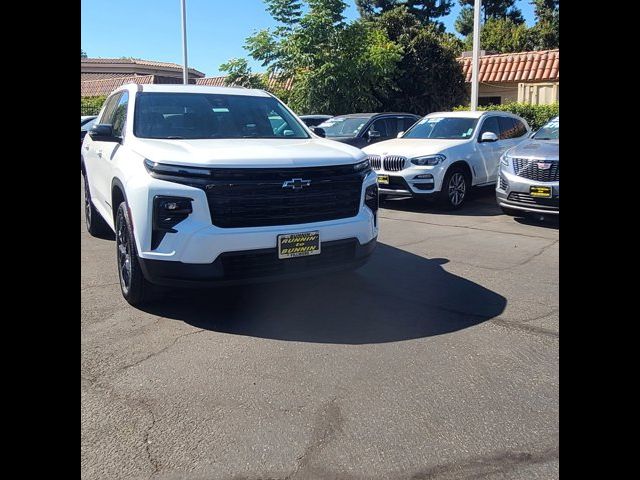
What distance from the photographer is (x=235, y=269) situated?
446 centimetres

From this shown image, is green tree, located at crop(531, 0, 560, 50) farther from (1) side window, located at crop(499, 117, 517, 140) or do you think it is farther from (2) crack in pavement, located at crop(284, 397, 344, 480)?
(2) crack in pavement, located at crop(284, 397, 344, 480)

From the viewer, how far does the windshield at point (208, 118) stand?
5.50m

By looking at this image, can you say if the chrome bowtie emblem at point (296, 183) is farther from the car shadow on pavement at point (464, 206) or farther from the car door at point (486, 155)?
the car door at point (486, 155)

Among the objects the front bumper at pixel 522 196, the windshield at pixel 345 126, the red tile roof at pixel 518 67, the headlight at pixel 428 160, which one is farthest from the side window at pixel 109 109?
the red tile roof at pixel 518 67

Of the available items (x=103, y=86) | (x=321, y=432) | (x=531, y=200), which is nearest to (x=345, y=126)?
(x=531, y=200)

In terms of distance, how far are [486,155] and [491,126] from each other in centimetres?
79

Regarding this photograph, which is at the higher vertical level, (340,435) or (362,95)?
(362,95)

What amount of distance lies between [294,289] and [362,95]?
15.2m

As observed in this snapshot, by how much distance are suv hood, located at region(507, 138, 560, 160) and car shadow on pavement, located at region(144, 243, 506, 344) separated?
357cm

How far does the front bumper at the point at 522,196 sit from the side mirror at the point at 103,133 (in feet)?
19.3

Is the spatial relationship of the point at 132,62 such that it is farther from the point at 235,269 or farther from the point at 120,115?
the point at 235,269
